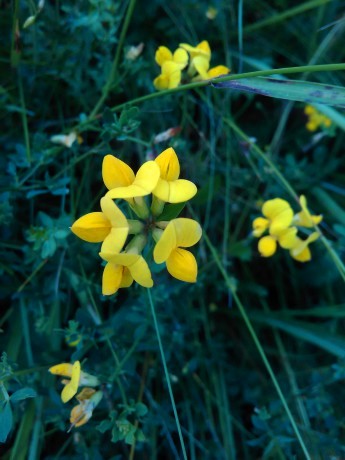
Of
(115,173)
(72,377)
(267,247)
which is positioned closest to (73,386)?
(72,377)

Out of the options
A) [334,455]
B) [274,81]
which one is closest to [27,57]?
[274,81]

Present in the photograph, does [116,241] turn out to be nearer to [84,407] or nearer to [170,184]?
[170,184]

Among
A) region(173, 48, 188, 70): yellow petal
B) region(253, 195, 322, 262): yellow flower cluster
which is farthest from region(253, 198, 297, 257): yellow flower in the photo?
region(173, 48, 188, 70): yellow petal

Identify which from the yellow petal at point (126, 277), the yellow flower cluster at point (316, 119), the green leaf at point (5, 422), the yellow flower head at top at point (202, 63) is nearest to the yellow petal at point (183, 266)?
the yellow petal at point (126, 277)

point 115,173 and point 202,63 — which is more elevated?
point 202,63

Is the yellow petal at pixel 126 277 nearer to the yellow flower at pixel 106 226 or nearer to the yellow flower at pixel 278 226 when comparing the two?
the yellow flower at pixel 106 226
